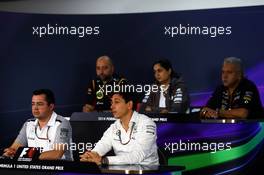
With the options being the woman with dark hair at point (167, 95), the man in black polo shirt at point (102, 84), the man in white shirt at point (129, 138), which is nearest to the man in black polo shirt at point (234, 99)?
the woman with dark hair at point (167, 95)

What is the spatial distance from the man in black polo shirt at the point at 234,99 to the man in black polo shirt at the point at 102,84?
137 centimetres

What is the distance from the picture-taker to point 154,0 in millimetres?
A: 8359

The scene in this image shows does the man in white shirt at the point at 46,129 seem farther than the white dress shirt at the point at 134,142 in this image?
Yes

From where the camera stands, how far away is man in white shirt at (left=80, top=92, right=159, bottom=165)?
4.82 meters

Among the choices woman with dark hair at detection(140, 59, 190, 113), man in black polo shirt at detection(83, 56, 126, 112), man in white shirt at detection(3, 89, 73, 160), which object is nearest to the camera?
man in white shirt at detection(3, 89, 73, 160)

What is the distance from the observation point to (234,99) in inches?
255

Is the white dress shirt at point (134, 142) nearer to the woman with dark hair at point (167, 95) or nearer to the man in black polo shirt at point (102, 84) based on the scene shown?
the woman with dark hair at point (167, 95)

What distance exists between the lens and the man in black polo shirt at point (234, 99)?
20.2 ft

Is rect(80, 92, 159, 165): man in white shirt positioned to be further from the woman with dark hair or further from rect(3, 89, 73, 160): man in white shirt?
the woman with dark hair

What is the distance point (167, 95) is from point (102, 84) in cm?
111

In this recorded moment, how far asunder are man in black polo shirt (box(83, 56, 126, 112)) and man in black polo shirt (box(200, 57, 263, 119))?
137 cm

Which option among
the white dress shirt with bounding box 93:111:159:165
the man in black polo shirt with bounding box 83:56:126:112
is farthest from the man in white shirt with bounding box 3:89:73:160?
the man in black polo shirt with bounding box 83:56:126:112

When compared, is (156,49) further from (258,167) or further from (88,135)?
(258,167)

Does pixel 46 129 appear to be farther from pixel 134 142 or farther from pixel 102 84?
pixel 102 84
